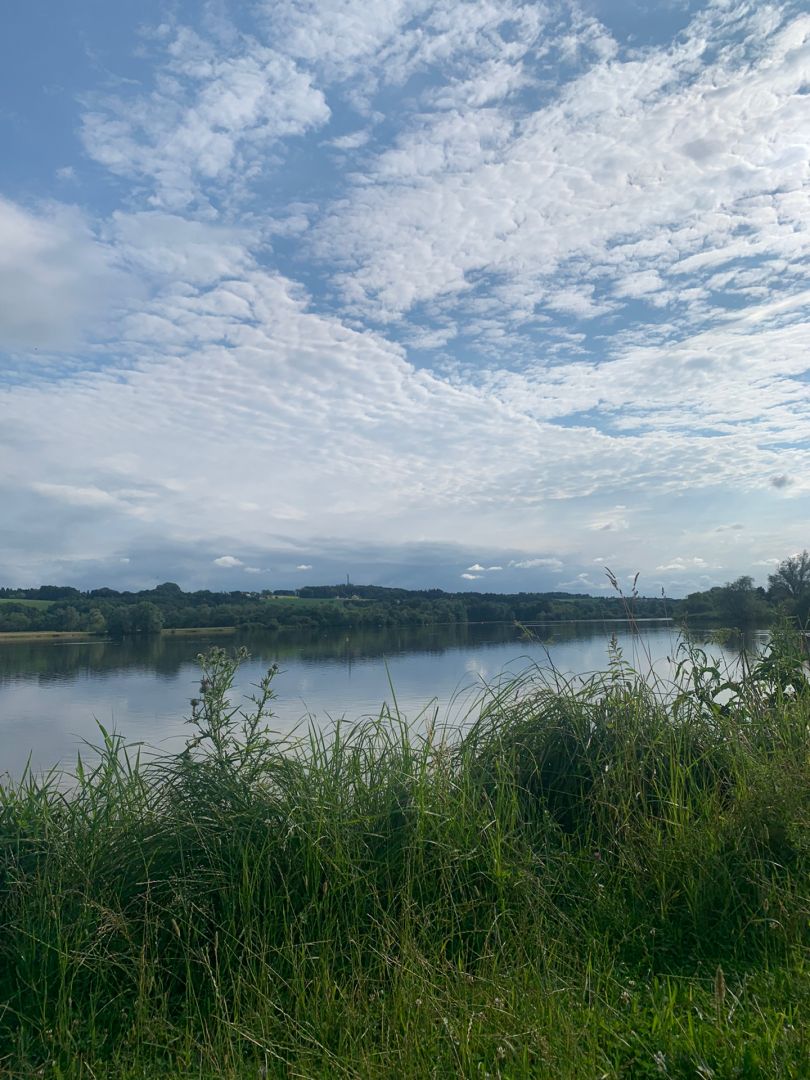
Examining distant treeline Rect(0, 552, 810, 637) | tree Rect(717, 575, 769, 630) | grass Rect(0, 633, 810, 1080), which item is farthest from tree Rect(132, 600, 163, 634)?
grass Rect(0, 633, 810, 1080)

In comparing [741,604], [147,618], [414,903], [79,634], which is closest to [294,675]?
[741,604]

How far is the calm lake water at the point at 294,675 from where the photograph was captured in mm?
6051

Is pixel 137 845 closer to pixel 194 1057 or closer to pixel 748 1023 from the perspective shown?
pixel 194 1057

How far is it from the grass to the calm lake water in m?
0.70

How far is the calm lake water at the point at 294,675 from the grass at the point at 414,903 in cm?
70

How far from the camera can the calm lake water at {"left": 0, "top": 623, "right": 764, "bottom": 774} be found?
6051 mm

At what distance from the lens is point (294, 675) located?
13906mm

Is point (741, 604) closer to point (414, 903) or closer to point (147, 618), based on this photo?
point (414, 903)

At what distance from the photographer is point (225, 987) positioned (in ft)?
9.70

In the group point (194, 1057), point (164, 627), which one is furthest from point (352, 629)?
point (194, 1057)

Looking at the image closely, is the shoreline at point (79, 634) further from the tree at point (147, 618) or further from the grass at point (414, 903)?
the grass at point (414, 903)

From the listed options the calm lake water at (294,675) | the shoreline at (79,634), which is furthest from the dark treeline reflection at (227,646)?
the shoreline at (79,634)

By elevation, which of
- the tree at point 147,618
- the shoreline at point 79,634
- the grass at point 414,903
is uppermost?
the tree at point 147,618

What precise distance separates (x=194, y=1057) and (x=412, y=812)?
140cm
